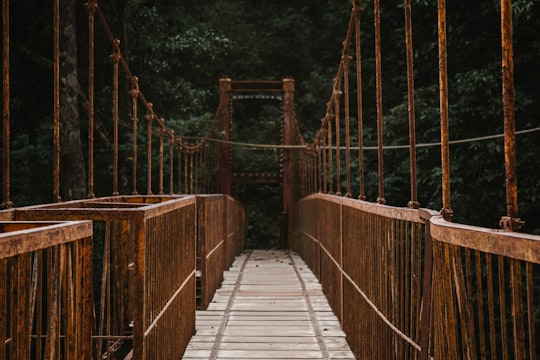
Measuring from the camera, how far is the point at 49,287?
151 cm

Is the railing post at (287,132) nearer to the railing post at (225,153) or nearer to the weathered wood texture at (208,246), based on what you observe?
the railing post at (225,153)

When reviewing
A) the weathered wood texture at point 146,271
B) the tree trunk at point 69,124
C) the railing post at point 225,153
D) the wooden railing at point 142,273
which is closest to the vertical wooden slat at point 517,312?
the wooden railing at point 142,273

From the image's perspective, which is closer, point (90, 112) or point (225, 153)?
point (90, 112)

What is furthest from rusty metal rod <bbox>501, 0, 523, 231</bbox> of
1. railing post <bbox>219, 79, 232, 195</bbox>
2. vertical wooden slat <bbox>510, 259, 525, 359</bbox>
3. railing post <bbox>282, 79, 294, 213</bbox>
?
railing post <bbox>282, 79, 294, 213</bbox>

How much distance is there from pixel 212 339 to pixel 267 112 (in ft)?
54.6

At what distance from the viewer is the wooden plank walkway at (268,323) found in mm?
4195

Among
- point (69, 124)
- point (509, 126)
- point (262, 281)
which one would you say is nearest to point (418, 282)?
point (509, 126)

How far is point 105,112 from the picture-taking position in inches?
453

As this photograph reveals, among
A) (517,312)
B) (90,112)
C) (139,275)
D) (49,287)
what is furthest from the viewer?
(90,112)

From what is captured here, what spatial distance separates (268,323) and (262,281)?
274cm


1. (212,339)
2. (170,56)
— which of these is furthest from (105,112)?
(212,339)

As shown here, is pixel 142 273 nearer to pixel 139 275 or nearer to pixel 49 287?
pixel 139 275

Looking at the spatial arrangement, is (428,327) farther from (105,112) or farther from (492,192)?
(105,112)

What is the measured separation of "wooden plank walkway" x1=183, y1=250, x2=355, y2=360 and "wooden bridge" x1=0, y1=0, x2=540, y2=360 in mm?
14
